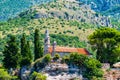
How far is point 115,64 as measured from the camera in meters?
97.6

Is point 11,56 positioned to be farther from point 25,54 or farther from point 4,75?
point 4,75

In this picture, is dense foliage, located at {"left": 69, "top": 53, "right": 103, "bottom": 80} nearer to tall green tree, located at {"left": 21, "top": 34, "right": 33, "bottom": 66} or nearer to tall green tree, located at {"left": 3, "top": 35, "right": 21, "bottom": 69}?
tall green tree, located at {"left": 21, "top": 34, "right": 33, "bottom": 66}

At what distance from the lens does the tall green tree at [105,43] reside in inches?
A: 3981

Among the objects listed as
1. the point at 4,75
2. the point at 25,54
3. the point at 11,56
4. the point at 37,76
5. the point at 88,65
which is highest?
the point at 25,54

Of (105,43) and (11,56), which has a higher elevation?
(105,43)

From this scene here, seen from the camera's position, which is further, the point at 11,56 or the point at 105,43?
the point at 105,43

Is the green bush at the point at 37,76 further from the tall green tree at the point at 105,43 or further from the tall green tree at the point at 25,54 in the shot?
the tall green tree at the point at 105,43

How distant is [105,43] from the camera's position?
102438 millimetres

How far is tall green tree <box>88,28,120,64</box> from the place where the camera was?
101 meters

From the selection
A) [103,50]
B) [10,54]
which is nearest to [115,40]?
[103,50]

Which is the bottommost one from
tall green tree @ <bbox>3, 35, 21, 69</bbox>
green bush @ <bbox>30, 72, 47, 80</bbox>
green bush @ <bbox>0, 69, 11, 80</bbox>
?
green bush @ <bbox>0, 69, 11, 80</bbox>

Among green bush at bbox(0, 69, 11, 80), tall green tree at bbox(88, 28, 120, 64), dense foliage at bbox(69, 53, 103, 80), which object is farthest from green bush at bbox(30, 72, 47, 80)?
tall green tree at bbox(88, 28, 120, 64)

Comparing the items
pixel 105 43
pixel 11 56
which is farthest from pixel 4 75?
pixel 105 43

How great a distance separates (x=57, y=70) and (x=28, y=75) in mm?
7293
